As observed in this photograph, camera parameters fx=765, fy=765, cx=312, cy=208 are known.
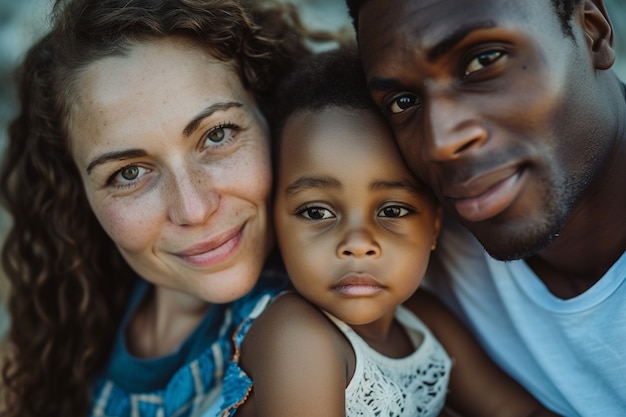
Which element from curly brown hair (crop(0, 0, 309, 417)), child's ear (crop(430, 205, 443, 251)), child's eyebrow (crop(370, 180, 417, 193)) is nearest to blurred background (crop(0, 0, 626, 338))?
curly brown hair (crop(0, 0, 309, 417))

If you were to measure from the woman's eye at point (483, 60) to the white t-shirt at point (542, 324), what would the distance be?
27.7 inches

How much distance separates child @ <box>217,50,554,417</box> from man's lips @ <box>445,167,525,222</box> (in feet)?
0.96

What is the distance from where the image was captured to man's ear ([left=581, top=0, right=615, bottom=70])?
2.01 metres

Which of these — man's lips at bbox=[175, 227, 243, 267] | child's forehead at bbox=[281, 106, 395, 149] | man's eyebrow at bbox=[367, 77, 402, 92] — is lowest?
A: man's lips at bbox=[175, 227, 243, 267]

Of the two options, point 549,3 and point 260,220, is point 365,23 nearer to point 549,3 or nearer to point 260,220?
point 549,3

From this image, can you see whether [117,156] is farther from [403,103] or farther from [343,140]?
[403,103]

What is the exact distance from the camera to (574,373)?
7.51ft

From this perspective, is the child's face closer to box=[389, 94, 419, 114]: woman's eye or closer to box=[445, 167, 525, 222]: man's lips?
box=[389, 94, 419, 114]: woman's eye

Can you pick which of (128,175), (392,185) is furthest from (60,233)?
(392,185)

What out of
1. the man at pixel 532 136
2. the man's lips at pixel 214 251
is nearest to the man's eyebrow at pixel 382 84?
the man at pixel 532 136

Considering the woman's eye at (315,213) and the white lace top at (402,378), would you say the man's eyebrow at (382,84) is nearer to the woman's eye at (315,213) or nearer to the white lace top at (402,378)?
the woman's eye at (315,213)

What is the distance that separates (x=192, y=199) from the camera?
2.20 metres

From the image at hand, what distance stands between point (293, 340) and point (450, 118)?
2.41 feet

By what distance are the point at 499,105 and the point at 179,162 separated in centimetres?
93
